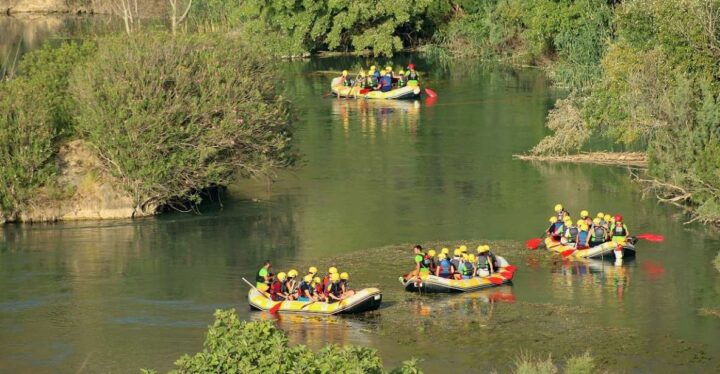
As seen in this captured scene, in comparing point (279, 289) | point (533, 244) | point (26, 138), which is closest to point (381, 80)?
point (26, 138)

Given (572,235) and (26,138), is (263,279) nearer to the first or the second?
(572,235)

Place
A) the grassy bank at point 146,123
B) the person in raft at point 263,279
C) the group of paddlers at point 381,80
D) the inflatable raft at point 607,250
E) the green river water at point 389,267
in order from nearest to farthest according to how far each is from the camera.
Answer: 1. the green river water at point 389,267
2. the person in raft at point 263,279
3. the inflatable raft at point 607,250
4. the grassy bank at point 146,123
5. the group of paddlers at point 381,80

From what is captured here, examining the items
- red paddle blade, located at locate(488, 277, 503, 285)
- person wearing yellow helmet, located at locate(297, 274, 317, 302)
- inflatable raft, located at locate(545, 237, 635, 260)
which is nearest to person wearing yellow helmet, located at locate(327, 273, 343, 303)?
person wearing yellow helmet, located at locate(297, 274, 317, 302)

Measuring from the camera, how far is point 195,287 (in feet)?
136

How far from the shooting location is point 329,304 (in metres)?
38.0

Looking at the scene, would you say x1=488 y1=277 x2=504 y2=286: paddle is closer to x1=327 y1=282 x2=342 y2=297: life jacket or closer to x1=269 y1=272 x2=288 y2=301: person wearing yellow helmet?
x1=327 y1=282 x2=342 y2=297: life jacket

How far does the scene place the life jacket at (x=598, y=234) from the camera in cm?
4316

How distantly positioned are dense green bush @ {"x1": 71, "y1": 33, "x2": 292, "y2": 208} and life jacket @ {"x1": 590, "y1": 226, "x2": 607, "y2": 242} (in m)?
12.2

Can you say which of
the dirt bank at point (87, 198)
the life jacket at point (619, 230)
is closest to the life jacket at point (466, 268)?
the life jacket at point (619, 230)

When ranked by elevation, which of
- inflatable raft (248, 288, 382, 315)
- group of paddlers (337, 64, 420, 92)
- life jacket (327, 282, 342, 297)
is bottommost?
inflatable raft (248, 288, 382, 315)

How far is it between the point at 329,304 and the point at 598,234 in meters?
9.40

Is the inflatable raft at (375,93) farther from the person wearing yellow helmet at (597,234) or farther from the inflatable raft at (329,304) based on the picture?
the inflatable raft at (329,304)

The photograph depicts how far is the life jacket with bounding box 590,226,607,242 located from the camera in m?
43.2

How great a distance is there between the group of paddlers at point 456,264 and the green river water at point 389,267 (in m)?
0.72
